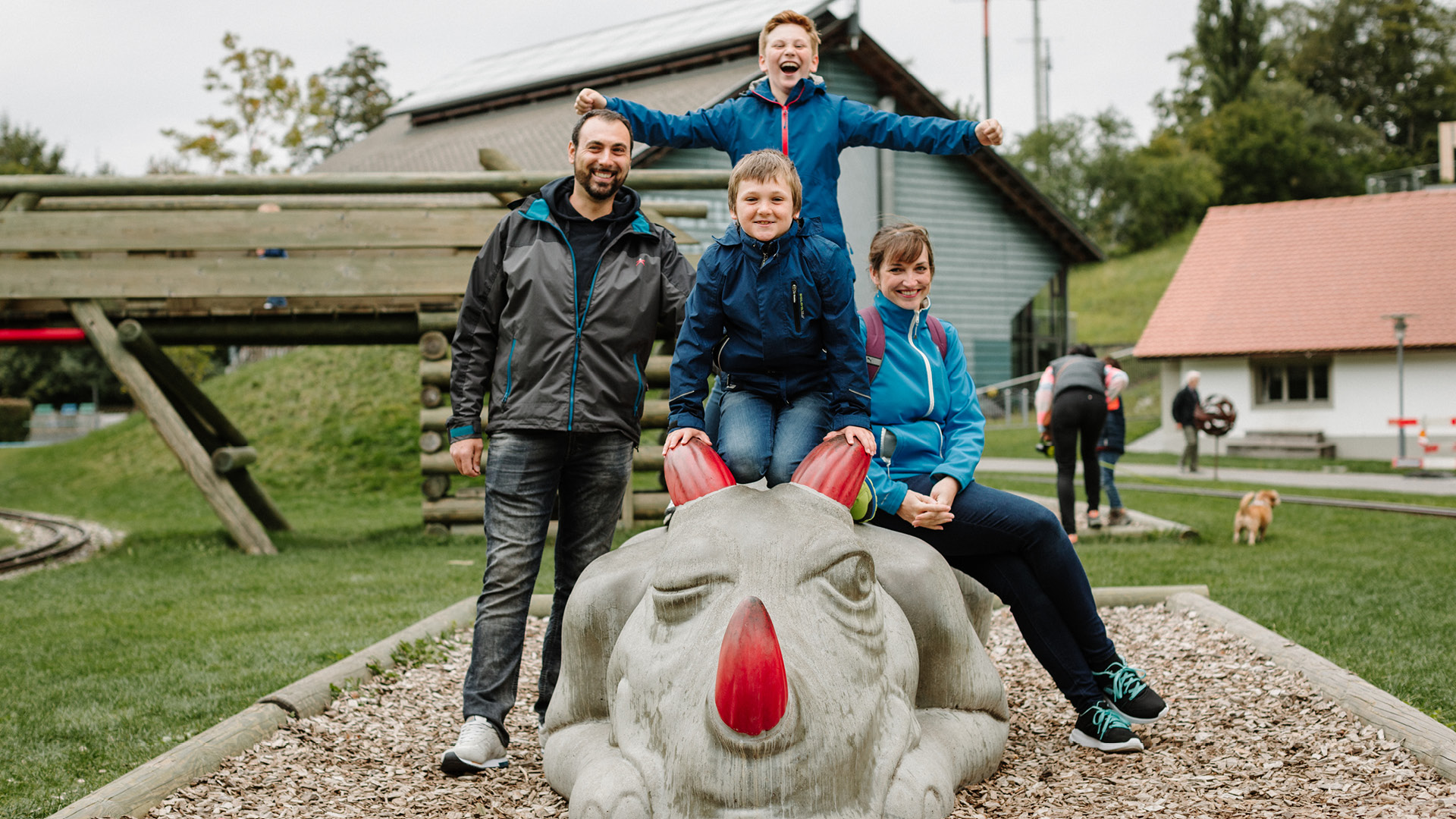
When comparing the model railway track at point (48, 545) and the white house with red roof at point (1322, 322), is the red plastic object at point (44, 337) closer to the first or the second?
the model railway track at point (48, 545)

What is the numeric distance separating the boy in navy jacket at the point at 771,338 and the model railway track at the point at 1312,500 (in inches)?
448

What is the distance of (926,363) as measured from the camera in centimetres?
395

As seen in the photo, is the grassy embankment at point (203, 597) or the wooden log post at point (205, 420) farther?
the wooden log post at point (205, 420)

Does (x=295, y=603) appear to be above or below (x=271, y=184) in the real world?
below

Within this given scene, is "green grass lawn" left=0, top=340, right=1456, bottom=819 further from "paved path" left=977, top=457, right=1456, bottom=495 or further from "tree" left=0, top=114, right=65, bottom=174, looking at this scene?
"tree" left=0, top=114, right=65, bottom=174

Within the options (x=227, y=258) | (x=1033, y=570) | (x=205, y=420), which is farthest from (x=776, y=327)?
(x=205, y=420)

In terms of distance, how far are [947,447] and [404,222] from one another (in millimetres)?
7028

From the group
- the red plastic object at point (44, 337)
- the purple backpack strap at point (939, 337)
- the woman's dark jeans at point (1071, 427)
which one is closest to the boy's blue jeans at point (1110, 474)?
the woman's dark jeans at point (1071, 427)

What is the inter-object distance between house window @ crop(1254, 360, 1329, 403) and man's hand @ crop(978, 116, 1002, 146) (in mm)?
24235

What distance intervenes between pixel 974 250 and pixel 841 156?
865 centimetres

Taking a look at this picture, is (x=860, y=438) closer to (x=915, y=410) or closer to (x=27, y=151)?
(x=915, y=410)

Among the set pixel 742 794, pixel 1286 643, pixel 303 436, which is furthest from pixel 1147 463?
pixel 742 794

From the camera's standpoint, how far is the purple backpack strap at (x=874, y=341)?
3883 mm

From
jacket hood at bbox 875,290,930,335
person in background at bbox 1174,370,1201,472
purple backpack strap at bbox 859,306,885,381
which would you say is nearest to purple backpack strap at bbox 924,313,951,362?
jacket hood at bbox 875,290,930,335
